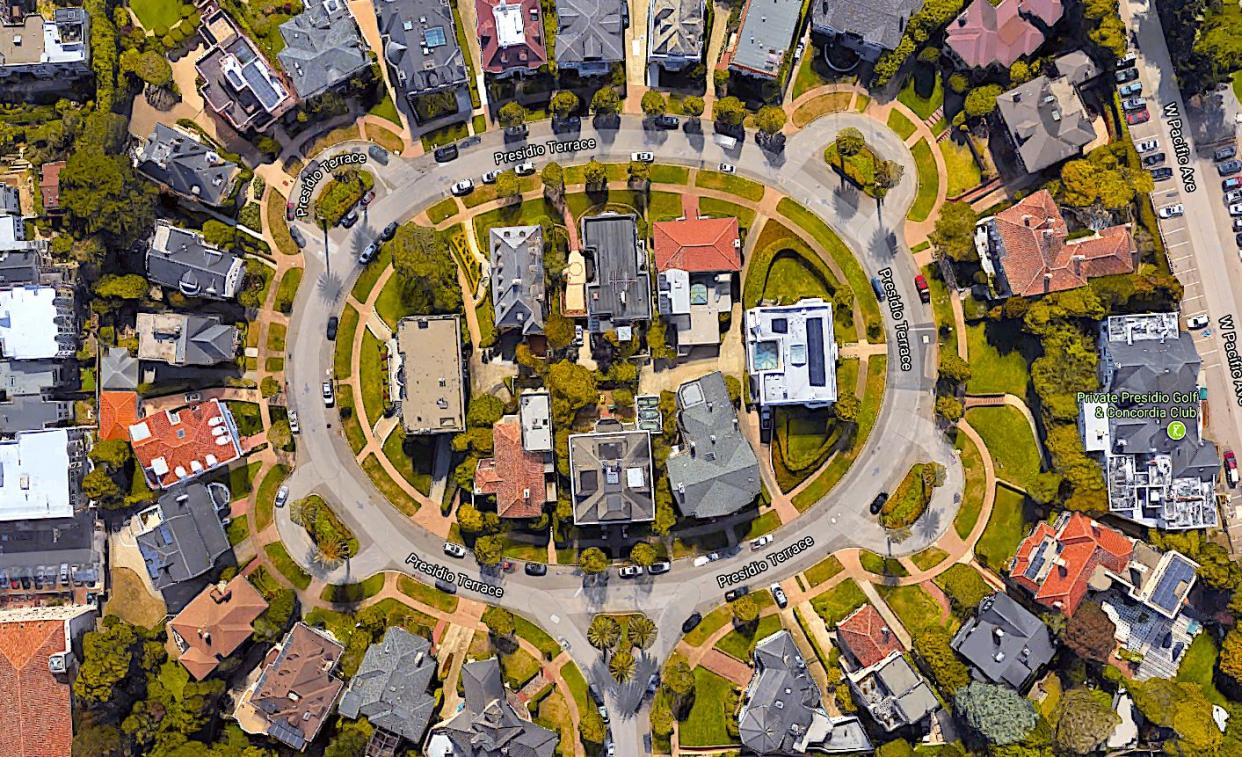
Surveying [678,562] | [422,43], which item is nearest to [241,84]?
[422,43]

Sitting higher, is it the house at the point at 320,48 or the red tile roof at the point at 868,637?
the house at the point at 320,48

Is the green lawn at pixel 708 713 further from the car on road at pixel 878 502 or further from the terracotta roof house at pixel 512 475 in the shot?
the terracotta roof house at pixel 512 475

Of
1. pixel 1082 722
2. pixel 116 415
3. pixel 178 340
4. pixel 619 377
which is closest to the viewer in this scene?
pixel 1082 722

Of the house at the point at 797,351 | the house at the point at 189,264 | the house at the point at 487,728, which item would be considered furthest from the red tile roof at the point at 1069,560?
the house at the point at 189,264

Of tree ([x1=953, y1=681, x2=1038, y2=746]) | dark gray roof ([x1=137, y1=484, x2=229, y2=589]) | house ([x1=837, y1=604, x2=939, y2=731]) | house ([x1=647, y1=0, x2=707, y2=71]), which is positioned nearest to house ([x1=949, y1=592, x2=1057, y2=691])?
tree ([x1=953, y1=681, x2=1038, y2=746])

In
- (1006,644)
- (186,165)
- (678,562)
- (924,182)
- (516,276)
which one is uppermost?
(186,165)

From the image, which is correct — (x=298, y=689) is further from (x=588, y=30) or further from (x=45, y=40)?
(x=588, y=30)
